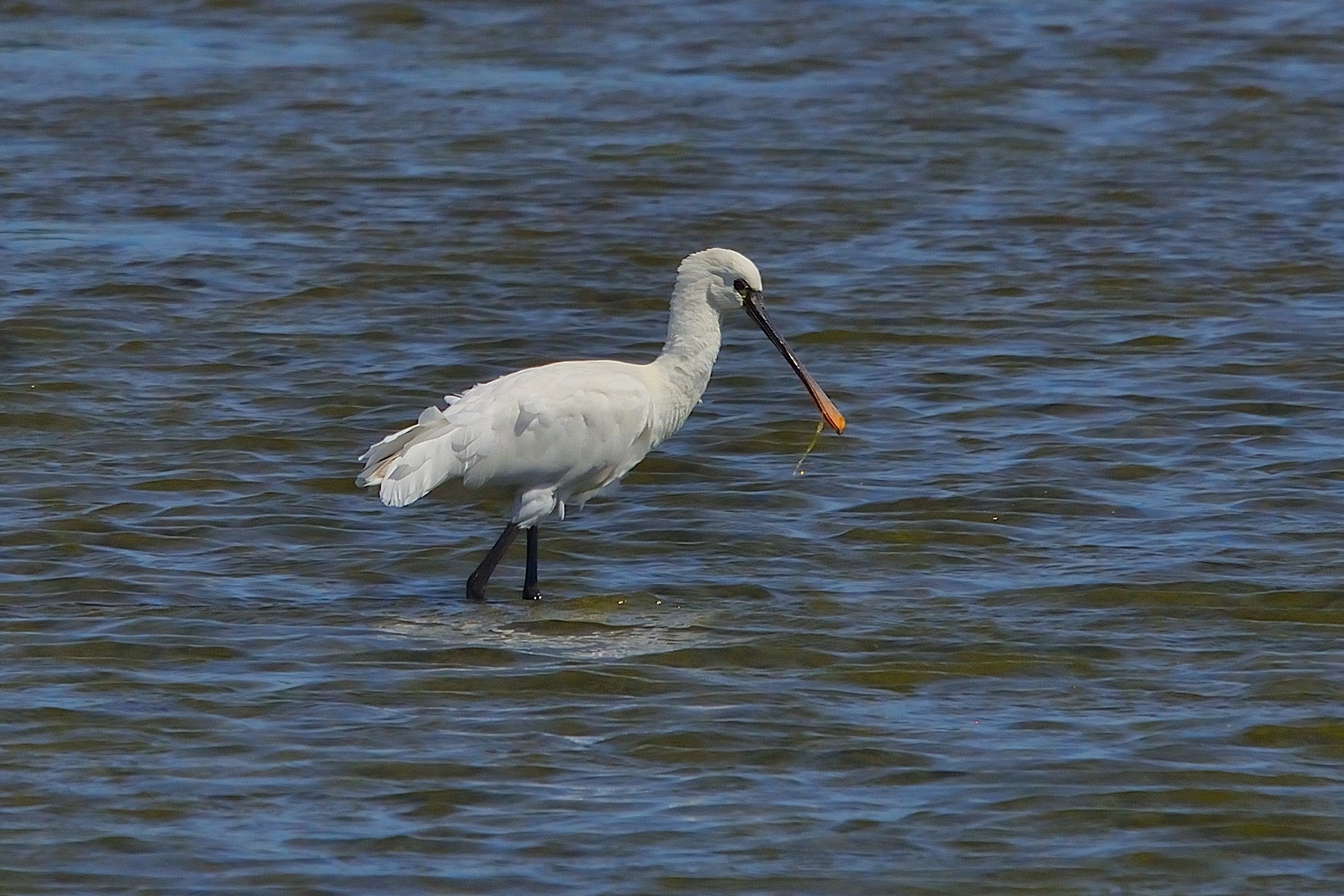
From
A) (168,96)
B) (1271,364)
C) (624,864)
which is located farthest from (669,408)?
(168,96)

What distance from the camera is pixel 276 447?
10.9 meters

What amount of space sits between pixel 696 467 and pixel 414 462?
2.16 meters

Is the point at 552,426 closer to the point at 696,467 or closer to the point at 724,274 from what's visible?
the point at 724,274

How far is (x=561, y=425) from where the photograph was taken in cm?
889

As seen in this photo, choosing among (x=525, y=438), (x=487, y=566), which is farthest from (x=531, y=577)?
(x=525, y=438)

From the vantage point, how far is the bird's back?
882 cm

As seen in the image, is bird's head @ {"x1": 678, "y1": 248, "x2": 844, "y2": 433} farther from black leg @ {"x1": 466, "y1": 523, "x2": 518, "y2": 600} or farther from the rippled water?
black leg @ {"x1": 466, "y1": 523, "x2": 518, "y2": 600}

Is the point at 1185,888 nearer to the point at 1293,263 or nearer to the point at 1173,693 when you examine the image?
the point at 1173,693

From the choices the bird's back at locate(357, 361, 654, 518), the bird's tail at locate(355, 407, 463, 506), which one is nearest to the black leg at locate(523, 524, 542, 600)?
the bird's back at locate(357, 361, 654, 518)

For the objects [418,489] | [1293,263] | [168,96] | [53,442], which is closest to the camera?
[418,489]

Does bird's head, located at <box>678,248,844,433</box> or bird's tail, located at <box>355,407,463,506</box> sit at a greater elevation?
bird's head, located at <box>678,248,844,433</box>

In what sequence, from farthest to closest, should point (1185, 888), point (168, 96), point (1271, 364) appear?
point (168, 96), point (1271, 364), point (1185, 888)

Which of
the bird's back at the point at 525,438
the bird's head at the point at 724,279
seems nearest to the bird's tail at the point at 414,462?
the bird's back at the point at 525,438

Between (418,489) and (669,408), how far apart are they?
1040 millimetres
